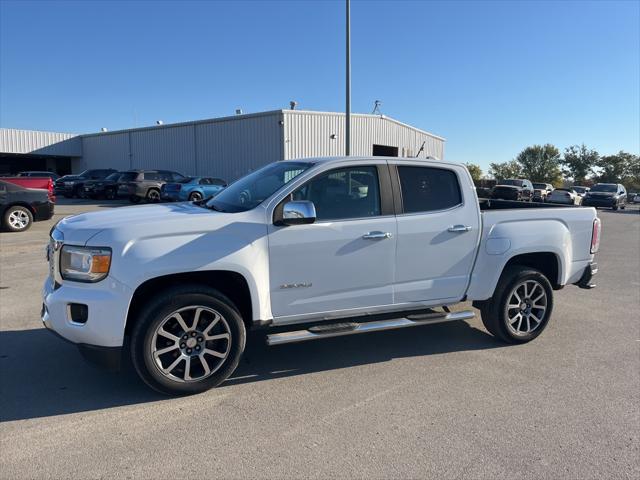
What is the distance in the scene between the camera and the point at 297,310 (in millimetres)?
4164

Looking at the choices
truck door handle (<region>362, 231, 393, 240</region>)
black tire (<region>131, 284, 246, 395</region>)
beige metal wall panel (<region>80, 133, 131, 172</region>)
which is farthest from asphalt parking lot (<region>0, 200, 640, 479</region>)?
beige metal wall panel (<region>80, 133, 131, 172</region>)

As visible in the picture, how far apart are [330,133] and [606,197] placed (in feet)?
63.1

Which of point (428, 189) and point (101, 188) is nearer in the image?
Answer: point (428, 189)

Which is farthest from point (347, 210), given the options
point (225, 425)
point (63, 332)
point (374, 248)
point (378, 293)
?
point (63, 332)

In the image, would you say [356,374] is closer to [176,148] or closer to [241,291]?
[241,291]

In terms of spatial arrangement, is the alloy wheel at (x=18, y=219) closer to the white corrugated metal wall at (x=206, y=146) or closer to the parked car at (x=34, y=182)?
the parked car at (x=34, y=182)

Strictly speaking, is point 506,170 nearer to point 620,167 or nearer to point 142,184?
point 620,167

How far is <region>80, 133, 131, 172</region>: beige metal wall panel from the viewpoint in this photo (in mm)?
39375

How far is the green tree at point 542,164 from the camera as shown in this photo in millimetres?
87688

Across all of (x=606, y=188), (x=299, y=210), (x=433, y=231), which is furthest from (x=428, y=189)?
(x=606, y=188)

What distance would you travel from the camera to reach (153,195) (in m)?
→ 25.3

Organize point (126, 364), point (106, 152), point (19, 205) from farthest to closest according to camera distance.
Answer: point (106, 152) → point (19, 205) → point (126, 364)

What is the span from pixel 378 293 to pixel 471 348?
1.38 meters

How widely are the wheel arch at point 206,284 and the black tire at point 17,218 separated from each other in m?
11.7
